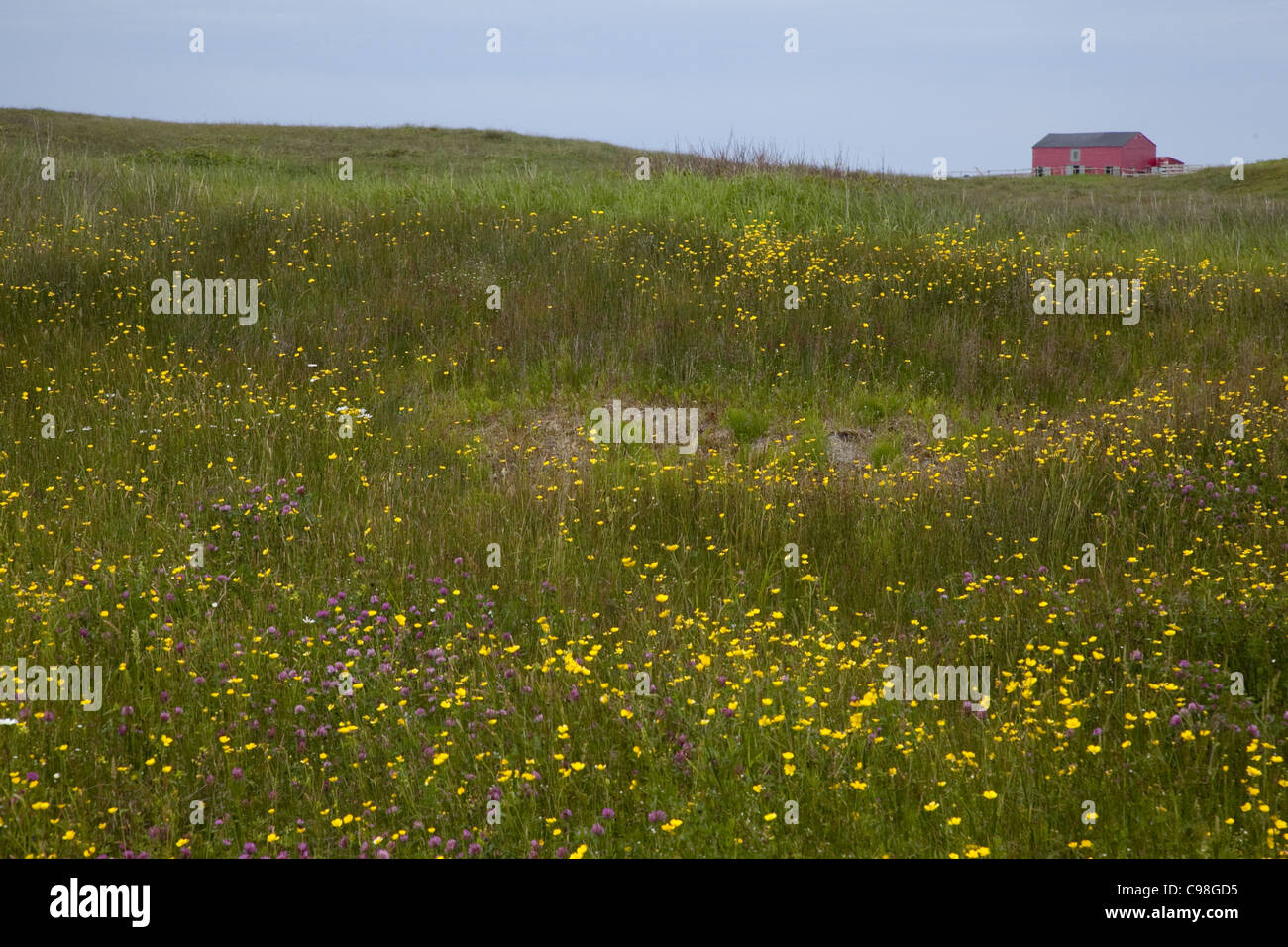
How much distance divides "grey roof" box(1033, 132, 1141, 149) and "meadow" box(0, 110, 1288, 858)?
7121 centimetres

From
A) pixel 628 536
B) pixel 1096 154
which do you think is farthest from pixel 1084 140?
pixel 628 536

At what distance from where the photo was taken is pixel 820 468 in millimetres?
8680

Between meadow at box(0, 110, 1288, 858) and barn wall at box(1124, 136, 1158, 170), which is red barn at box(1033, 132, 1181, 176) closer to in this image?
barn wall at box(1124, 136, 1158, 170)

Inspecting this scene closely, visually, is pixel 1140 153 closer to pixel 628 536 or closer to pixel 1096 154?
pixel 1096 154

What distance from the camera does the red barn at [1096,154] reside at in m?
75.9

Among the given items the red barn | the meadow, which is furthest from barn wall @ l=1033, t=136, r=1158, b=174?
the meadow

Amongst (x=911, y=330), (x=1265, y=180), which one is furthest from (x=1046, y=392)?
(x=1265, y=180)

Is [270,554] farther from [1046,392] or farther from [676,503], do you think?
[1046,392]

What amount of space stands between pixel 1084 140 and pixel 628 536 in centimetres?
8380

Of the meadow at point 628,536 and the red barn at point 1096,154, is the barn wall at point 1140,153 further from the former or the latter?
the meadow at point 628,536

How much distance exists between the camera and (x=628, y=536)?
23.6 ft

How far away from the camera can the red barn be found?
7588 cm

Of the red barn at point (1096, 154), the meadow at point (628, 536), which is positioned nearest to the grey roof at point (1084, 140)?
the red barn at point (1096, 154)

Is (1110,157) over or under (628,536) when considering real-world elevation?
over
